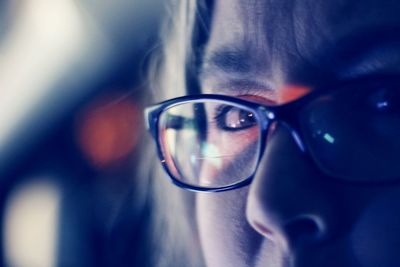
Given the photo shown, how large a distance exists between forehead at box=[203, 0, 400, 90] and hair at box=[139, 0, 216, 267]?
0.10 m

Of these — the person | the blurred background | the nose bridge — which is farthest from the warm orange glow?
the nose bridge

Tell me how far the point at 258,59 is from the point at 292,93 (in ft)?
0.31

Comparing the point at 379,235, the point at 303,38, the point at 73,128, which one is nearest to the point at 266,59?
the point at 303,38

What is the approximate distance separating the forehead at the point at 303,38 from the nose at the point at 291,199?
0.36 feet

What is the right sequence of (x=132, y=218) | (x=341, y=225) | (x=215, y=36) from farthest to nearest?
(x=132, y=218) → (x=215, y=36) → (x=341, y=225)

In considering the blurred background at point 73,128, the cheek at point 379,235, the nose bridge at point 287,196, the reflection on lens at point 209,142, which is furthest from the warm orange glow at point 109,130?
the cheek at point 379,235

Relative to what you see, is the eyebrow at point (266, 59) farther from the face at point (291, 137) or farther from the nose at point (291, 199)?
the nose at point (291, 199)

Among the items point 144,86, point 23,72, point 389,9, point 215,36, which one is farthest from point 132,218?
point 389,9

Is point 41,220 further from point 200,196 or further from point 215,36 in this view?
point 215,36

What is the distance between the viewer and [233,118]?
882mm

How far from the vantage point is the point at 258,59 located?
740 mm

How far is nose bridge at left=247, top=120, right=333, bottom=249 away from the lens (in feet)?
1.98

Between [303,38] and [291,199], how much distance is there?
0.25 meters

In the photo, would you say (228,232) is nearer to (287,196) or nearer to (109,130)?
(287,196)
